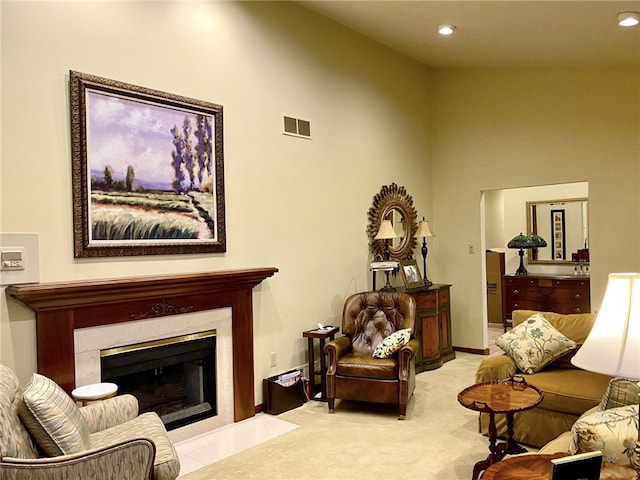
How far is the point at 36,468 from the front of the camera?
2045mm

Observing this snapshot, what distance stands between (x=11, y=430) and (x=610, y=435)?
239cm

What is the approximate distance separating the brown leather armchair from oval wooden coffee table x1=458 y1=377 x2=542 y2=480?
0.94 metres

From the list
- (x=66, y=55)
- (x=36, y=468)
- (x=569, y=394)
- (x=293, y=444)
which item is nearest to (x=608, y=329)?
(x=569, y=394)

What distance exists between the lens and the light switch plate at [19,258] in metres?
2.86

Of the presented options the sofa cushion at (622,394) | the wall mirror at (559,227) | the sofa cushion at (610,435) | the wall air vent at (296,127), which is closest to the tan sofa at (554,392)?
the sofa cushion at (622,394)

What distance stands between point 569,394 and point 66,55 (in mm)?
3825

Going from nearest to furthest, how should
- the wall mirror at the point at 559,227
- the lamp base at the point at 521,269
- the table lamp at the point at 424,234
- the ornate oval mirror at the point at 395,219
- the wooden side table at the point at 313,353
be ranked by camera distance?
the wooden side table at the point at 313,353
the ornate oval mirror at the point at 395,219
the table lamp at the point at 424,234
the wall mirror at the point at 559,227
the lamp base at the point at 521,269

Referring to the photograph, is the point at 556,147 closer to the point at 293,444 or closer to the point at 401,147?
the point at 401,147

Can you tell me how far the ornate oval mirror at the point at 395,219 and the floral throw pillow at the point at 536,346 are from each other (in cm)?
214

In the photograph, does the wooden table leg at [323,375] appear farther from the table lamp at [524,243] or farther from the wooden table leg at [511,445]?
the table lamp at [524,243]

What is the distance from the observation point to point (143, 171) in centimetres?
355

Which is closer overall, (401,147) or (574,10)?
(574,10)

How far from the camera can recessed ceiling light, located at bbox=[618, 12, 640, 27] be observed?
3750mm

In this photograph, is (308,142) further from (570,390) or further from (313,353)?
(570,390)
